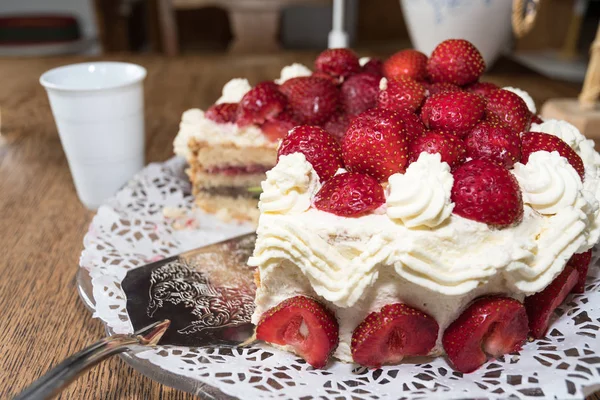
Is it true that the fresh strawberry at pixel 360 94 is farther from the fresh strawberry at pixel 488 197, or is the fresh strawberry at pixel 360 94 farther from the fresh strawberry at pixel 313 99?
the fresh strawberry at pixel 488 197

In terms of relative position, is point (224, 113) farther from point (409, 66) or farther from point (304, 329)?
point (304, 329)

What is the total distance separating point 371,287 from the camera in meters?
1.15

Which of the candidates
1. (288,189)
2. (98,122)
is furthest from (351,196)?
(98,122)

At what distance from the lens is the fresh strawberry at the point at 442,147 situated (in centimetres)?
125

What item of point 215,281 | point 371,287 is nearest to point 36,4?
point 215,281

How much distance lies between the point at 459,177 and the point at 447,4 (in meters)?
1.83

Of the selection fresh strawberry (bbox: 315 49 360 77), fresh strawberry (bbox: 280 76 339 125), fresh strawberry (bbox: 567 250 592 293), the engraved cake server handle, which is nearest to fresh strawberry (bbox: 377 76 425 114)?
fresh strawberry (bbox: 280 76 339 125)

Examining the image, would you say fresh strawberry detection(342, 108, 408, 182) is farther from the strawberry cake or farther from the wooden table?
the wooden table

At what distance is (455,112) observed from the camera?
1355 millimetres

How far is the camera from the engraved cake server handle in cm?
89

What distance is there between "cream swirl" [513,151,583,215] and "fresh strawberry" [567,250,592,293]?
157mm

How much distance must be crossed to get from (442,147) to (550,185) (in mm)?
255

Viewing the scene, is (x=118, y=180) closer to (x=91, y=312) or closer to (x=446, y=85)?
(x=91, y=312)

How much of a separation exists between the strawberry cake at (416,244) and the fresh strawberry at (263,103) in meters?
0.51
